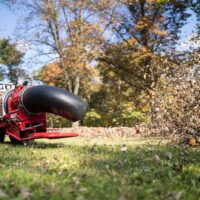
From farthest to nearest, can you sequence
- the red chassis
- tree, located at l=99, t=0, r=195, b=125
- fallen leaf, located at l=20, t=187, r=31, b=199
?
tree, located at l=99, t=0, r=195, b=125 < the red chassis < fallen leaf, located at l=20, t=187, r=31, b=199

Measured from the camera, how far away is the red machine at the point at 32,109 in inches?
387

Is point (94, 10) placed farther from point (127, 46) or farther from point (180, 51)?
point (180, 51)

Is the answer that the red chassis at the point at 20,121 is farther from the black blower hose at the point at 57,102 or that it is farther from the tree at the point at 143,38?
the tree at the point at 143,38

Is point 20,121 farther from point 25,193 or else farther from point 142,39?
point 142,39

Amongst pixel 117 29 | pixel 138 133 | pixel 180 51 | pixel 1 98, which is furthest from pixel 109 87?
pixel 1 98

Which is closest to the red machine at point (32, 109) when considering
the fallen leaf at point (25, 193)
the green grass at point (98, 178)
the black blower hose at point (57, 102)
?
the black blower hose at point (57, 102)

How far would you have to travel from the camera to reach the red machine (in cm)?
983

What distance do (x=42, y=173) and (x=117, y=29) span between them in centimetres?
2386

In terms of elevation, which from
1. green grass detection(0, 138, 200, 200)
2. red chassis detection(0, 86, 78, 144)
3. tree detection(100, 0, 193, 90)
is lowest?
green grass detection(0, 138, 200, 200)

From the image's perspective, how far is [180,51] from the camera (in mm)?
25812

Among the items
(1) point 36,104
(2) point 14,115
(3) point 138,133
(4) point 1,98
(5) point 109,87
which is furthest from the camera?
(5) point 109,87

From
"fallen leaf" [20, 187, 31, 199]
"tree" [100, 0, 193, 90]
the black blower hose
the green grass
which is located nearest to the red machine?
the black blower hose

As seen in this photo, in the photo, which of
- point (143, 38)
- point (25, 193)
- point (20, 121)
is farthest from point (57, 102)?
point (143, 38)

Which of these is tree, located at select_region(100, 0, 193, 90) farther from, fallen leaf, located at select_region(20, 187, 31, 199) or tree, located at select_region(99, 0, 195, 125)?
fallen leaf, located at select_region(20, 187, 31, 199)
